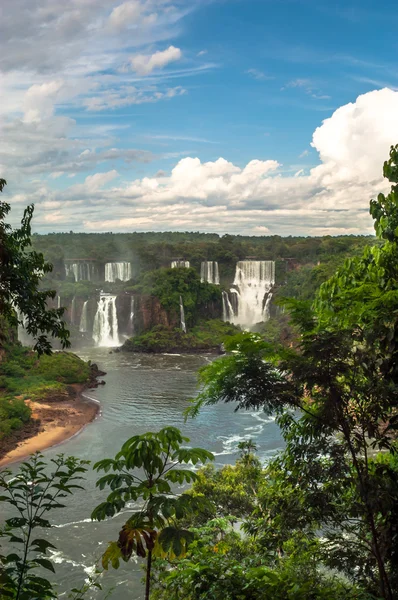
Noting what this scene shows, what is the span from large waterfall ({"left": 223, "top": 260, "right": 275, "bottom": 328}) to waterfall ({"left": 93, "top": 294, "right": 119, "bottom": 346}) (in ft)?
39.9

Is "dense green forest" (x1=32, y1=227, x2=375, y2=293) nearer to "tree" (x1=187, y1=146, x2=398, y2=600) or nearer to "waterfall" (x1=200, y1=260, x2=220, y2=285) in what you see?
"waterfall" (x1=200, y1=260, x2=220, y2=285)

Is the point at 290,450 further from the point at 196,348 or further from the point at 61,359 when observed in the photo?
the point at 196,348

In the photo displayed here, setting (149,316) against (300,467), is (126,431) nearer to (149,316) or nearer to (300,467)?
(300,467)

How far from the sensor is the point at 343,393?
4.10 m

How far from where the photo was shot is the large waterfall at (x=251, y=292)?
55.9m

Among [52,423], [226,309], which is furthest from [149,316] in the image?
[52,423]

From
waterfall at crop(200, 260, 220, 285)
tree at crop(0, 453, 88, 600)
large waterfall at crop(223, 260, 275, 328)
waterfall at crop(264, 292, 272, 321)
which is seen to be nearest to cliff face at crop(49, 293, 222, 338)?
large waterfall at crop(223, 260, 275, 328)

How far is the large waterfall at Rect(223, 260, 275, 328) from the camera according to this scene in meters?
55.9

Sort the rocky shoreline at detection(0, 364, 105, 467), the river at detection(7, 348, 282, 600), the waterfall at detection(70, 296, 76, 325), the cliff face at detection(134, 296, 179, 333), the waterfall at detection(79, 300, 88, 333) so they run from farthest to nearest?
1. the cliff face at detection(134, 296, 179, 333)
2. the waterfall at detection(70, 296, 76, 325)
3. the waterfall at detection(79, 300, 88, 333)
4. the rocky shoreline at detection(0, 364, 105, 467)
5. the river at detection(7, 348, 282, 600)

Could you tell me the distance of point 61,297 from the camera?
50906 millimetres

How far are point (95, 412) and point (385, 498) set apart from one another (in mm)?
25231

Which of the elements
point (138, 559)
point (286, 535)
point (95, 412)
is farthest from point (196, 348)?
point (286, 535)

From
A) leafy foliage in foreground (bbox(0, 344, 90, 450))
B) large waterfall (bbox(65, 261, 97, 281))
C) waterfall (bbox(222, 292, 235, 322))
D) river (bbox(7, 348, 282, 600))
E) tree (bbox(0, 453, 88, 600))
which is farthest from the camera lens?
large waterfall (bbox(65, 261, 97, 281))

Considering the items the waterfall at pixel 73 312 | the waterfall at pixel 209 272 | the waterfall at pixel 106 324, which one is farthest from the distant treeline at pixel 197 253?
the waterfall at pixel 106 324
